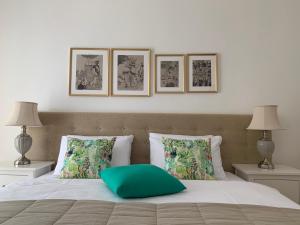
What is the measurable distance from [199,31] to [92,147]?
164cm

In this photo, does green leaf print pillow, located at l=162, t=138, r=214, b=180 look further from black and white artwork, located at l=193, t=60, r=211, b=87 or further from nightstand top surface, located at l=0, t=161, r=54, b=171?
nightstand top surface, located at l=0, t=161, r=54, b=171

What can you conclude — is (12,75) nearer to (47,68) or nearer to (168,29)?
(47,68)

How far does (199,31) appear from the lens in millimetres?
2893

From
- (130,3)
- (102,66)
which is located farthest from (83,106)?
(130,3)

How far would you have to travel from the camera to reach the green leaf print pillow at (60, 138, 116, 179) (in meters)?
2.21

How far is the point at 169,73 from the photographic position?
2.90m

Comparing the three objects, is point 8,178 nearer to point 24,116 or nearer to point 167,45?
point 24,116

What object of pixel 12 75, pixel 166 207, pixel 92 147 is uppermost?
pixel 12 75

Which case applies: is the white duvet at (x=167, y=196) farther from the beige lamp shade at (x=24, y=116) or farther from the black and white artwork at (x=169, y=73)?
the black and white artwork at (x=169, y=73)

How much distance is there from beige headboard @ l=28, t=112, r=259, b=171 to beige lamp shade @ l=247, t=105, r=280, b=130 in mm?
201

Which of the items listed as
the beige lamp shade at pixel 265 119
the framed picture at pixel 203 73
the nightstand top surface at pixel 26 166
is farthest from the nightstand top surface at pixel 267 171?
the nightstand top surface at pixel 26 166

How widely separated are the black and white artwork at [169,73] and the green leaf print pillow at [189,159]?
0.72 metres

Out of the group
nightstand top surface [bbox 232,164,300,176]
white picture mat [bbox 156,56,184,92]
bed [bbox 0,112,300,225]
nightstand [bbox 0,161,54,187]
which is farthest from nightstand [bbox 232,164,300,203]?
nightstand [bbox 0,161,54,187]

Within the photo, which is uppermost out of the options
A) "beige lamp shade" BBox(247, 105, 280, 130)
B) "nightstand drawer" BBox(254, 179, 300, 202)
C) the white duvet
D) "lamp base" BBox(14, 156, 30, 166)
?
"beige lamp shade" BBox(247, 105, 280, 130)
